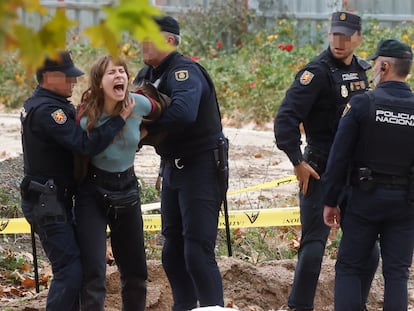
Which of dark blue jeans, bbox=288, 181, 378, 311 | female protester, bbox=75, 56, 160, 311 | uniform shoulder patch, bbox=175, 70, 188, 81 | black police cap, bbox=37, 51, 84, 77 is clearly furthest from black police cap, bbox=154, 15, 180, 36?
dark blue jeans, bbox=288, 181, 378, 311

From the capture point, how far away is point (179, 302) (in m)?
5.89

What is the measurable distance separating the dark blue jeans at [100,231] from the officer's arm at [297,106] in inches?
43.6

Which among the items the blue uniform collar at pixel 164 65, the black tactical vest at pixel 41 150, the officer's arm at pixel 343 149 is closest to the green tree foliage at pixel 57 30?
the black tactical vest at pixel 41 150

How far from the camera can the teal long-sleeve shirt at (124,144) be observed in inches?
201

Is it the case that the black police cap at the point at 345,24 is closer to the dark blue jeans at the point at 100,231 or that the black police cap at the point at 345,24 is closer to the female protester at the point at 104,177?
the female protester at the point at 104,177

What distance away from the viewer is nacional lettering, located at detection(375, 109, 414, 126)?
17.1ft

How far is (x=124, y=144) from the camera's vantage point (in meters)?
5.14

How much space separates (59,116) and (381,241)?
1952 mm

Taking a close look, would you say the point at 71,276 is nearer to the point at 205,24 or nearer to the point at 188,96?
the point at 188,96

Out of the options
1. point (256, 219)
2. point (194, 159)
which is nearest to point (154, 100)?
point (194, 159)

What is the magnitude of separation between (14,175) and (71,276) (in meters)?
4.03

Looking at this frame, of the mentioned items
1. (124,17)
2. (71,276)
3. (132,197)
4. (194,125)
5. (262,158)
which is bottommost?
(262,158)

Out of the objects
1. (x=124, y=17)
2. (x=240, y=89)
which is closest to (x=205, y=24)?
(x=240, y=89)

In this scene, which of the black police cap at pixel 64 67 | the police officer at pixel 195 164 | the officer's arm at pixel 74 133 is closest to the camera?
the officer's arm at pixel 74 133
